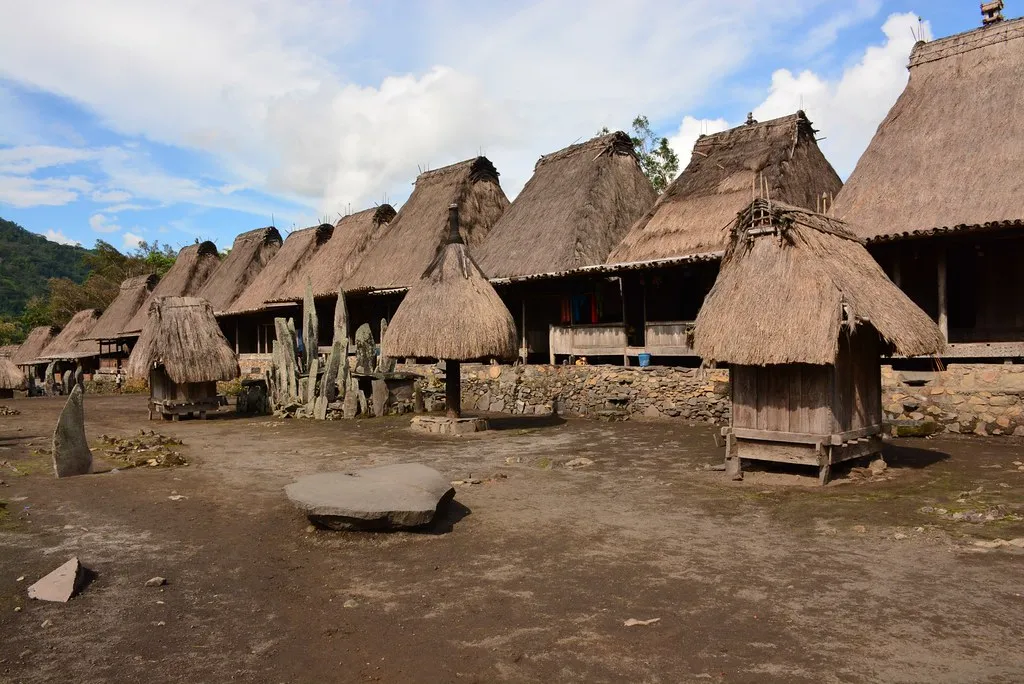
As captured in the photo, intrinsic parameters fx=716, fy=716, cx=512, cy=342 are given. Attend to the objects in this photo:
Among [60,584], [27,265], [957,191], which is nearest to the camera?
[60,584]

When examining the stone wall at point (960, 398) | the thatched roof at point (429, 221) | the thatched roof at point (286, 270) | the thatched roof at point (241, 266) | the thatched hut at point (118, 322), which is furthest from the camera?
the thatched hut at point (118, 322)

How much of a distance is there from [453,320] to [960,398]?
8.29 m

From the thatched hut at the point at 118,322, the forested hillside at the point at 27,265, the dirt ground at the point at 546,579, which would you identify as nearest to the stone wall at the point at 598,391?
the dirt ground at the point at 546,579

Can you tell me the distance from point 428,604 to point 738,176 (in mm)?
13948

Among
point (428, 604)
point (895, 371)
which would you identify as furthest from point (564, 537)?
point (895, 371)

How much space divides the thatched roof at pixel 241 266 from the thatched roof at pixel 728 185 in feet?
65.7

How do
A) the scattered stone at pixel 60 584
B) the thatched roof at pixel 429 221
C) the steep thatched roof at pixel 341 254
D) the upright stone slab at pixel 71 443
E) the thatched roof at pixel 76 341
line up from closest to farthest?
the scattered stone at pixel 60 584 → the upright stone slab at pixel 71 443 → the thatched roof at pixel 429 221 → the steep thatched roof at pixel 341 254 → the thatched roof at pixel 76 341

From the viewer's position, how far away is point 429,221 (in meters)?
23.0

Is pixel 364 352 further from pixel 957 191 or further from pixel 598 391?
pixel 957 191

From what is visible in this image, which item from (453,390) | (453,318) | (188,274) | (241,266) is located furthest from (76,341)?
(453,318)

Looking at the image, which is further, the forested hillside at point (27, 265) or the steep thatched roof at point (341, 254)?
the forested hillside at point (27, 265)

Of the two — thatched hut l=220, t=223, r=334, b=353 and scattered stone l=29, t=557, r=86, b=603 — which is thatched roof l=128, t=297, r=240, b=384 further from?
scattered stone l=29, t=557, r=86, b=603

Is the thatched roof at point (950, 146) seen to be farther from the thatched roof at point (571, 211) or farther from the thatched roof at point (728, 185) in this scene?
the thatched roof at point (571, 211)

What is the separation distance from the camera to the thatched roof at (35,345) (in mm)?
39719
